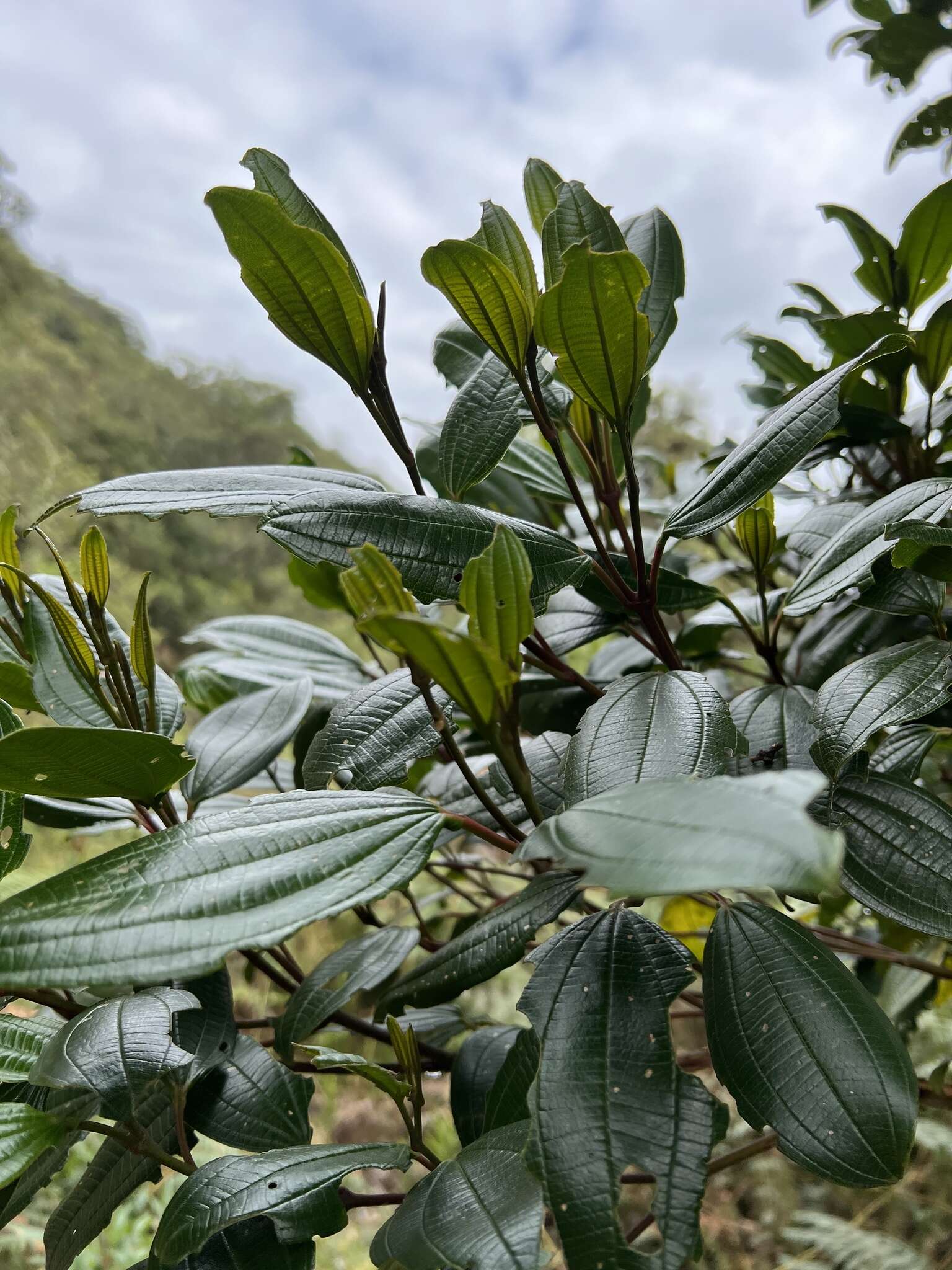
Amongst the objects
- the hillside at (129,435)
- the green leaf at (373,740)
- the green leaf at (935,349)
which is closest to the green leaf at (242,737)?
the green leaf at (373,740)

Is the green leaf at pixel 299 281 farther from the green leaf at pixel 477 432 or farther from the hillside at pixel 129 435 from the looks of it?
the hillside at pixel 129 435

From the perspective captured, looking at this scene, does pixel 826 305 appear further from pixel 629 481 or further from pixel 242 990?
pixel 242 990

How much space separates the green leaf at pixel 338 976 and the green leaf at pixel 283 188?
0.37 meters

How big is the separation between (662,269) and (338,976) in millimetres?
477

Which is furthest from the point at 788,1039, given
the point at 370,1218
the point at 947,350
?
the point at 370,1218

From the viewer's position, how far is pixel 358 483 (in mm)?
411

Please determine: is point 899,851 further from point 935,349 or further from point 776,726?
point 935,349

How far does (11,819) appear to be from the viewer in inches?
13.9

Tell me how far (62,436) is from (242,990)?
5.57ft

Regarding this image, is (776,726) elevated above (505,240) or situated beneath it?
situated beneath

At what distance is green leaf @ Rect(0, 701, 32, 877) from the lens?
348mm

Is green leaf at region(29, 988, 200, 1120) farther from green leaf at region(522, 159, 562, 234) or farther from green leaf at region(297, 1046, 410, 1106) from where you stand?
green leaf at region(522, 159, 562, 234)

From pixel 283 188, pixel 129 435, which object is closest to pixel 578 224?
pixel 283 188

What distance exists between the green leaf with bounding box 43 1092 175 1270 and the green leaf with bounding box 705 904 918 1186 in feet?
0.89
